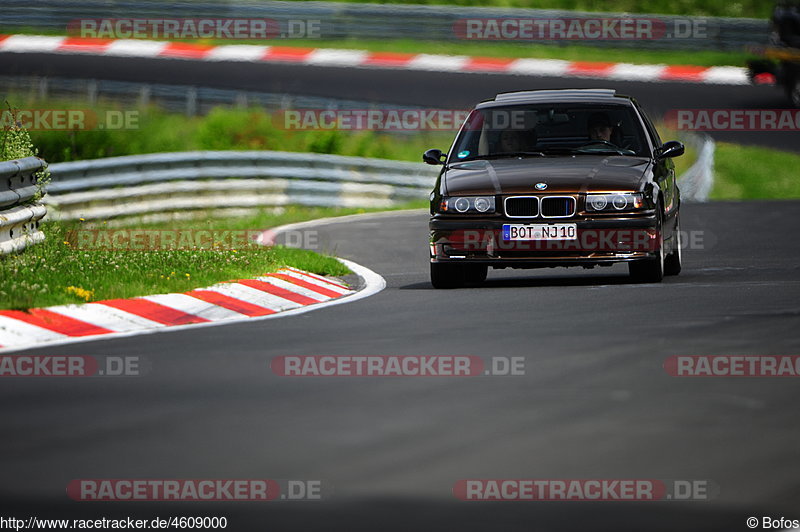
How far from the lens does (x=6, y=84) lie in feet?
93.9

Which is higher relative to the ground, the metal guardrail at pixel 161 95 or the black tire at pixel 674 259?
the metal guardrail at pixel 161 95

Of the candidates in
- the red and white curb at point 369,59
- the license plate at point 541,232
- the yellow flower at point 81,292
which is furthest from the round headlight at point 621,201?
the red and white curb at point 369,59

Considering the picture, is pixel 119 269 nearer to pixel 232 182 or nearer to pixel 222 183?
pixel 222 183

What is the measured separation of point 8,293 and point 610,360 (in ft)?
13.6

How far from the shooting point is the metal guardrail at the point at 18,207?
12.0 meters

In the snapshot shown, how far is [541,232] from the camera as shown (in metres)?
12.6

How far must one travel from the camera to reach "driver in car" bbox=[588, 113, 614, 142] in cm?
1372

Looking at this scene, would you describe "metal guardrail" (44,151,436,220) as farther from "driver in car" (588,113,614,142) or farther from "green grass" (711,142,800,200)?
"driver in car" (588,113,614,142)

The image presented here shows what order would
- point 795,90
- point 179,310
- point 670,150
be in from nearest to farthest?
point 179,310 < point 670,150 < point 795,90

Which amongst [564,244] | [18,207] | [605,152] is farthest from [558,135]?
[18,207]

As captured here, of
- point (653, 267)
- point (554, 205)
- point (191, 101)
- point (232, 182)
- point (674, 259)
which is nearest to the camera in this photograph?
point (554, 205)

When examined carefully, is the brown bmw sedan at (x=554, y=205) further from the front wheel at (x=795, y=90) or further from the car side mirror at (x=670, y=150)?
the front wheel at (x=795, y=90)

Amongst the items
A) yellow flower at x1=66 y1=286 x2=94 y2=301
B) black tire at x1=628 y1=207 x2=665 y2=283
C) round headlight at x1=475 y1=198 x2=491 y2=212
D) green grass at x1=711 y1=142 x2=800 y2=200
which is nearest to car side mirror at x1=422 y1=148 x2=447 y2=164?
round headlight at x1=475 y1=198 x2=491 y2=212

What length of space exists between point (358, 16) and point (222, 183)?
13.7 m
